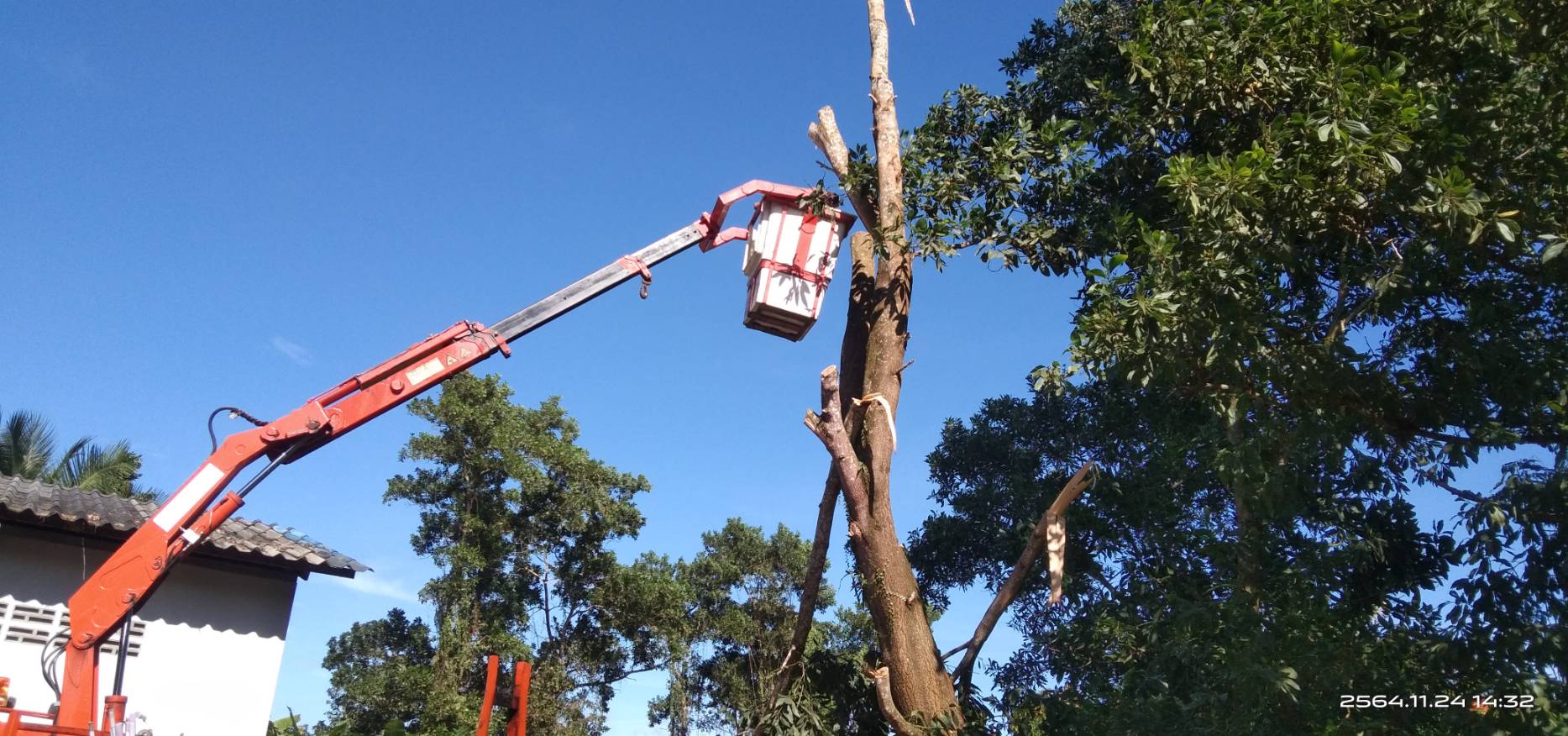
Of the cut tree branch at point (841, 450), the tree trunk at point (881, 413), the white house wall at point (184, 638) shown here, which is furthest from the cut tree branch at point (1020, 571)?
the white house wall at point (184, 638)

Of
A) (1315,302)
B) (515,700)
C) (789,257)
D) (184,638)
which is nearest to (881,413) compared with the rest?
(789,257)

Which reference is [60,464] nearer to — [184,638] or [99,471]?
[99,471]

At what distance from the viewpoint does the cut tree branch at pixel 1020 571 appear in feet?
27.8

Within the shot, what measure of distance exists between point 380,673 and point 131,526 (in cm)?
1332

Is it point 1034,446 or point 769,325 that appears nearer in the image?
point 769,325

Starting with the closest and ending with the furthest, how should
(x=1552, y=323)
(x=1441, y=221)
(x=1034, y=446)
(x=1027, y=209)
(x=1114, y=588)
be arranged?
(x=1441, y=221) < (x=1552, y=323) < (x=1027, y=209) < (x=1114, y=588) < (x=1034, y=446)

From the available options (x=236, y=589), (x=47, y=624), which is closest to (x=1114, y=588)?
(x=236, y=589)

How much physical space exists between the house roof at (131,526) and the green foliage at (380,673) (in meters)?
9.37

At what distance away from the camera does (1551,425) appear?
720 cm

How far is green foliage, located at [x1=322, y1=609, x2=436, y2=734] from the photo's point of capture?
20.6 m

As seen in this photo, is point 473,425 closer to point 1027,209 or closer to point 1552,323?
point 1027,209

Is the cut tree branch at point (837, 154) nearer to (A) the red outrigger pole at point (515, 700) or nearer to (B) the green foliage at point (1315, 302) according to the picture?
(B) the green foliage at point (1315, 302)

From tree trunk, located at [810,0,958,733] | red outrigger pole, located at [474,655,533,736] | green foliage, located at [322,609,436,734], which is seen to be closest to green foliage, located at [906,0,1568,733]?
tree trunk, located at [810,0,958,733]

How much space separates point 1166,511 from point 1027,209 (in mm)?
3886
